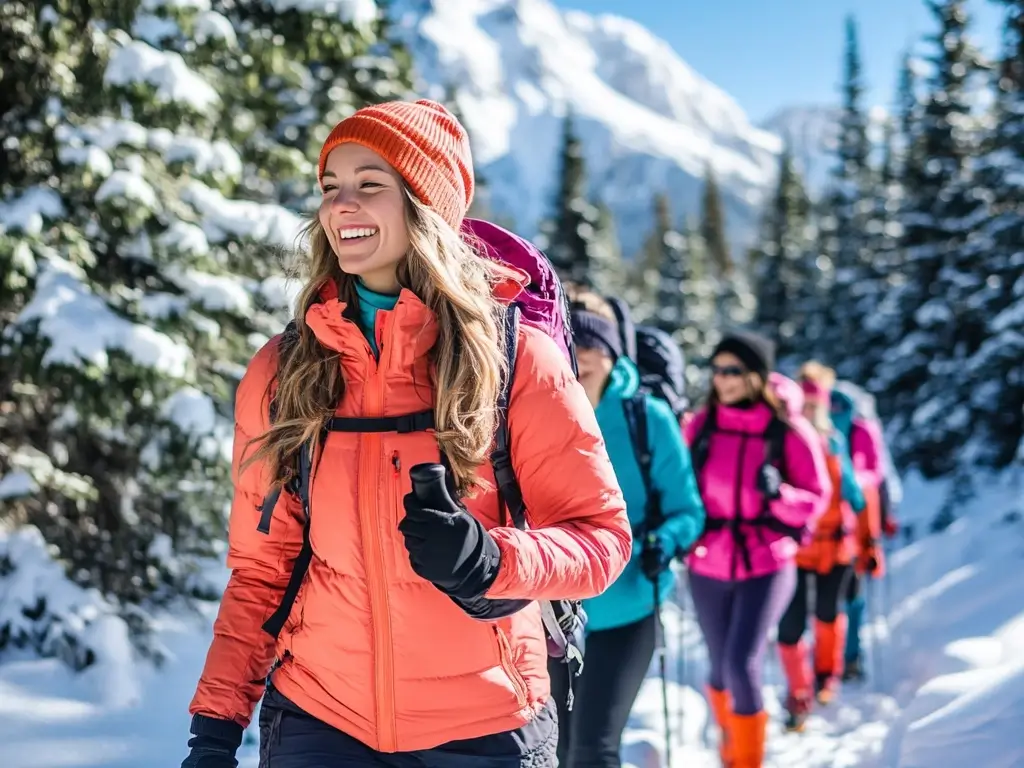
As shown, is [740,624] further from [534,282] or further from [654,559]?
[534,282]

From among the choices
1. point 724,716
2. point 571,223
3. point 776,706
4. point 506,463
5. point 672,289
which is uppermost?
point 672,289

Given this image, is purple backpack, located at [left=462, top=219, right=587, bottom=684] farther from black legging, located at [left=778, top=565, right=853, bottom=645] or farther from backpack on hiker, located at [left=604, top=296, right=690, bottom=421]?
black legging, located at [left=778, top=565, right=853, bottom=645]

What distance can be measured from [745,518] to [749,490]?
0.59 ft

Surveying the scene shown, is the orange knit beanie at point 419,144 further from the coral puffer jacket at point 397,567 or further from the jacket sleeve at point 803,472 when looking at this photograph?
the jacket sleeve at point 803,472

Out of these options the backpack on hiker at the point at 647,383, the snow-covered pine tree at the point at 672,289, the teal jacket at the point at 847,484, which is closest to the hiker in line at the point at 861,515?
the teal jacket at the point at 847,484

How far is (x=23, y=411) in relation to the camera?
6.84 m

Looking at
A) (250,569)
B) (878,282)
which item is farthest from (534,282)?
(878,282)

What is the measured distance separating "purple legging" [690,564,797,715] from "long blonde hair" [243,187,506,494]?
3.66 metres

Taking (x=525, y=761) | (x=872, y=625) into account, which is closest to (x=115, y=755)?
(x=525, y=761)

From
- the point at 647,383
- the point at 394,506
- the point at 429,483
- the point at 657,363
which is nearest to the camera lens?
the point at 429,483

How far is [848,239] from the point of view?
36312 millimetres

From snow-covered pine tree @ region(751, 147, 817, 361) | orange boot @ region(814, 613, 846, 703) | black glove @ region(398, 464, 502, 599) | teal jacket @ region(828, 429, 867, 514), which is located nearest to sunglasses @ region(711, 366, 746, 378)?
teal jacket @ region(828, 429, 867, 514)

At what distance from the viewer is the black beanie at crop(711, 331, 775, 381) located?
18.6 feet

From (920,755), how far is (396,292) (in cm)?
413
